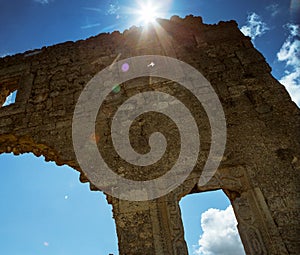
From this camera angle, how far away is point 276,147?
344 cm

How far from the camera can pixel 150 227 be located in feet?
10.1

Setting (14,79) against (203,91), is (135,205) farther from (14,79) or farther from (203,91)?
(14,79)

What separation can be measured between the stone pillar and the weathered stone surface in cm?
1

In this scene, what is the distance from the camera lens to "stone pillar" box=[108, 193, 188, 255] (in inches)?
117

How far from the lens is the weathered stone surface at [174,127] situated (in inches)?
120

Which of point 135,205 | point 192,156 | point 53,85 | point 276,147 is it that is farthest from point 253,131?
point 53,85

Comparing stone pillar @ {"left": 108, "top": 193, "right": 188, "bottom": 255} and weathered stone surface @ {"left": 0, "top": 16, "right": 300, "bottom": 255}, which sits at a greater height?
weathered stone surface @ {"left": 0, "top": 16, "right": 300, "bottom": 255}

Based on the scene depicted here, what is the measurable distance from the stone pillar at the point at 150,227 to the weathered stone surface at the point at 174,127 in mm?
11

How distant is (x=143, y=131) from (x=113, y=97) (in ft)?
2.94

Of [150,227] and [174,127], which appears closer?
[150,227]

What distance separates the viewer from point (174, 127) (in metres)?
3.82

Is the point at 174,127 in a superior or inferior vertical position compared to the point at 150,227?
superior

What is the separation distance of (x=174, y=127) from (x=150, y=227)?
56.6 inches

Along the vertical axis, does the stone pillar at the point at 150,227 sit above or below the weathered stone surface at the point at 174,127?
below
